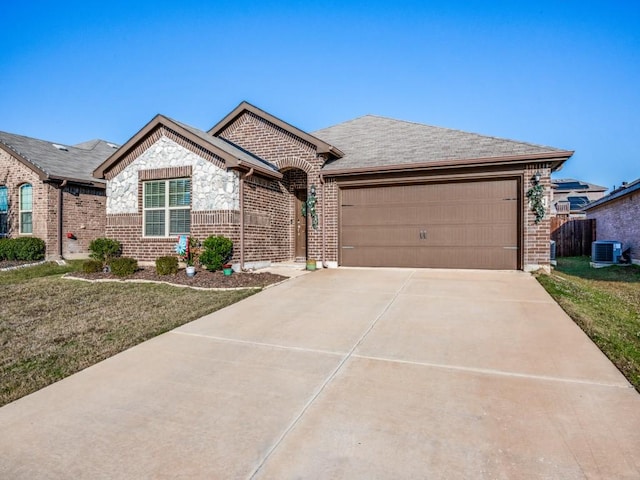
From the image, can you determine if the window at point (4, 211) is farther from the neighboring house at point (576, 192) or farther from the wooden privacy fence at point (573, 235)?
the neighboring house at point (576, 192)

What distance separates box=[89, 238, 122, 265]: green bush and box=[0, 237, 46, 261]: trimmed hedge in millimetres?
4054

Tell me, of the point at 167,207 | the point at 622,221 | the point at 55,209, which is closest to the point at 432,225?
the point at 167,207

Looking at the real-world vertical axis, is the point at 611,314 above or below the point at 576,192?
below

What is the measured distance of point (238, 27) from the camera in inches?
486

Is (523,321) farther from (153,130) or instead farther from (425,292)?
(153,130)

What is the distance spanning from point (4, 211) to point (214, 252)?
1146 cm

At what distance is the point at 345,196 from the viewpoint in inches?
440

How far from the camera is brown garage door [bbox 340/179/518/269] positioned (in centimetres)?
984

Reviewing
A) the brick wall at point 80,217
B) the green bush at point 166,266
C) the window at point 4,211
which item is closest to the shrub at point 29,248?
the brick wall at point 80,217

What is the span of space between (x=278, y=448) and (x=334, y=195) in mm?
9176

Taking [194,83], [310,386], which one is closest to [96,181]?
[194,83]

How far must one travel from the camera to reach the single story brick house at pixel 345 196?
32.0 feet

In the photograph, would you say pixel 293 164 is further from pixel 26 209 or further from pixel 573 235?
pixel 573 235

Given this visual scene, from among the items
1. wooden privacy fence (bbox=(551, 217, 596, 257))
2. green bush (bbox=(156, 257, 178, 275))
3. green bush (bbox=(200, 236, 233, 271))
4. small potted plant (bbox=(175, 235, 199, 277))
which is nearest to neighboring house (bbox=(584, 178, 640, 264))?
wooden privacy fence (bbox=(551, 217, 596, 257))
